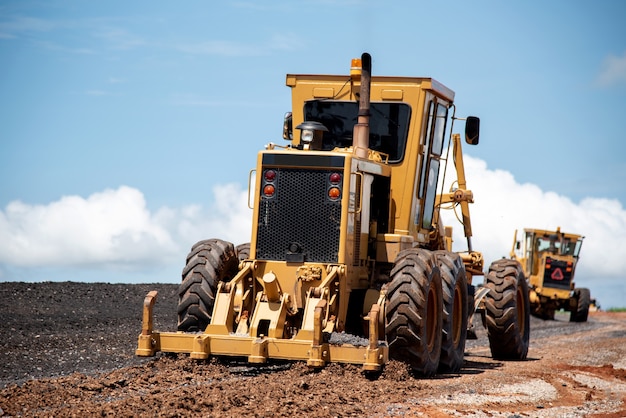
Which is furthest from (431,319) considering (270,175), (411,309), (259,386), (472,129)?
(472,129)

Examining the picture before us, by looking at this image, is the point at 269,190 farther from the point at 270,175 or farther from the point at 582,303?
the point at 582,303

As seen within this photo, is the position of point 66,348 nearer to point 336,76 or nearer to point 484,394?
point 336,76

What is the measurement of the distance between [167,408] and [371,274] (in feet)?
16.4

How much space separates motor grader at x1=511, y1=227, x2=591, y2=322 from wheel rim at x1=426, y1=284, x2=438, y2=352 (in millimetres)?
24759

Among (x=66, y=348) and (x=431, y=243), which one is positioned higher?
(x=431, y=243)

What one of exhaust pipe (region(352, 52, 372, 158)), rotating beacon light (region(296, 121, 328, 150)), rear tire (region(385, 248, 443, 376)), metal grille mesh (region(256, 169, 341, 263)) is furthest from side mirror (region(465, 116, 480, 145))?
metal grille mesh (region(256, 169, 341, 263))

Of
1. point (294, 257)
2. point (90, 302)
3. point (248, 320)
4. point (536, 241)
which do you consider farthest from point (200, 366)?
point (536, 241)

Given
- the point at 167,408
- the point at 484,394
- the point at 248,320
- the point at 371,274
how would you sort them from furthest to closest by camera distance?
the point at 371,274 → the point at 248,320 → the point at 484,394 → the point at 167,408

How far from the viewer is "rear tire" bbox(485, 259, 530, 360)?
1659cm

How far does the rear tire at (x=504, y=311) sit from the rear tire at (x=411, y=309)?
4672 millimetres

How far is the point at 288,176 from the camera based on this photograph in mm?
12305

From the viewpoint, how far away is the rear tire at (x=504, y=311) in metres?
16.6

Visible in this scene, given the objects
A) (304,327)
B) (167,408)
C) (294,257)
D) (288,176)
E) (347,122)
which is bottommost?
(167,408)

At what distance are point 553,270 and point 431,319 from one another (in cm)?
2579
